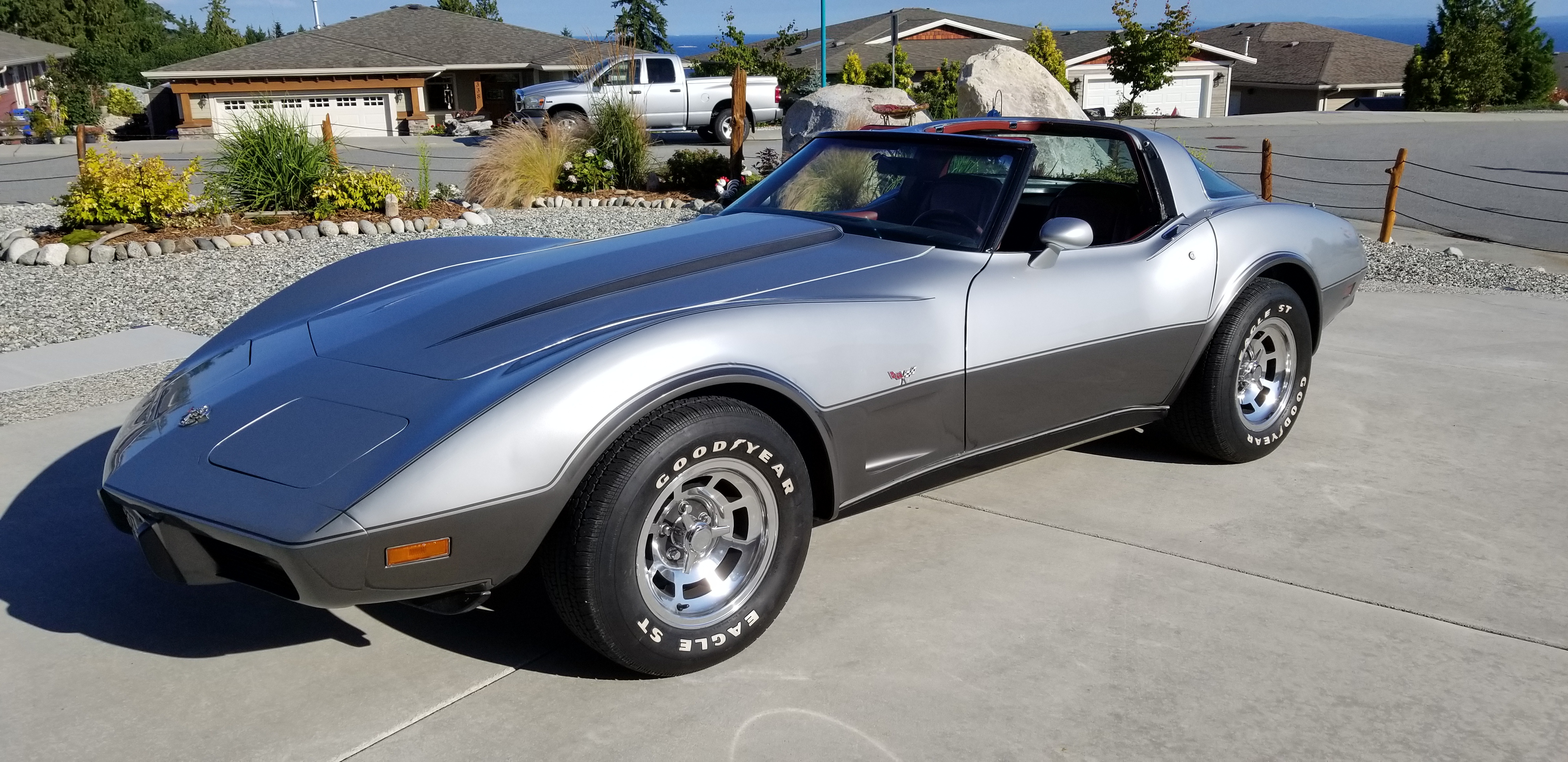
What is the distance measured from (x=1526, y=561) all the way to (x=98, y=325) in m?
7.58

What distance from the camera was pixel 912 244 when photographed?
154 inches

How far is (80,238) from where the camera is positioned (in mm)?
9797

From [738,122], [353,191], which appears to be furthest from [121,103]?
[353,191]

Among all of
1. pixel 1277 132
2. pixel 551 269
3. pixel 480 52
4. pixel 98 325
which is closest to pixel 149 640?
pixel 551 269

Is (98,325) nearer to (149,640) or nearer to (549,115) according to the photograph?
(149,640)

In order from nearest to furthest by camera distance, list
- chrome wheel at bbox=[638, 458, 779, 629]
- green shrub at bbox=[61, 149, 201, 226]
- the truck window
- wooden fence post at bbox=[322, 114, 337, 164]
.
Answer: chrome wheel at bbox=[638, 458, 779, 629], green shrub at bbox=[61, 149, 201, 226], wooden fence post at bbox=[322, 114, 337, 164], the truck window

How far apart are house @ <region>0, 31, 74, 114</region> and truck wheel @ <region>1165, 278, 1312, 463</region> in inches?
1700

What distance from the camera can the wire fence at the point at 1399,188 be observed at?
12.0 metres

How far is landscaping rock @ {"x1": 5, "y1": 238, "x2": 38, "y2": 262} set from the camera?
9523 mm

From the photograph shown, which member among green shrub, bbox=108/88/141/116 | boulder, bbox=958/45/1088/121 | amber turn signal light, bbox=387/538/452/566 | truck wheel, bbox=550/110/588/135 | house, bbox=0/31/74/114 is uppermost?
house, bbox=0/31/74/114

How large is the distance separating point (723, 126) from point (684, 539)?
2316cm

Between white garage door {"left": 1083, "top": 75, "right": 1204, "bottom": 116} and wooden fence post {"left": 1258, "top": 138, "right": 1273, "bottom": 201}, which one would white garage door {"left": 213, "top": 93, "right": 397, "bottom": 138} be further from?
wooden fence post {"left": 1258, "top": 138, "right": 1273, "bottom": 201}

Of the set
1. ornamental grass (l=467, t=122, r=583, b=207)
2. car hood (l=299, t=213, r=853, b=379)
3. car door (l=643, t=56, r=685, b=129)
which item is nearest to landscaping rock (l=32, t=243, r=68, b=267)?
ornamental grass (l=467, t=122, r=583, b=207)

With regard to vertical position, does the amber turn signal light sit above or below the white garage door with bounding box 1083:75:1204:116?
below
